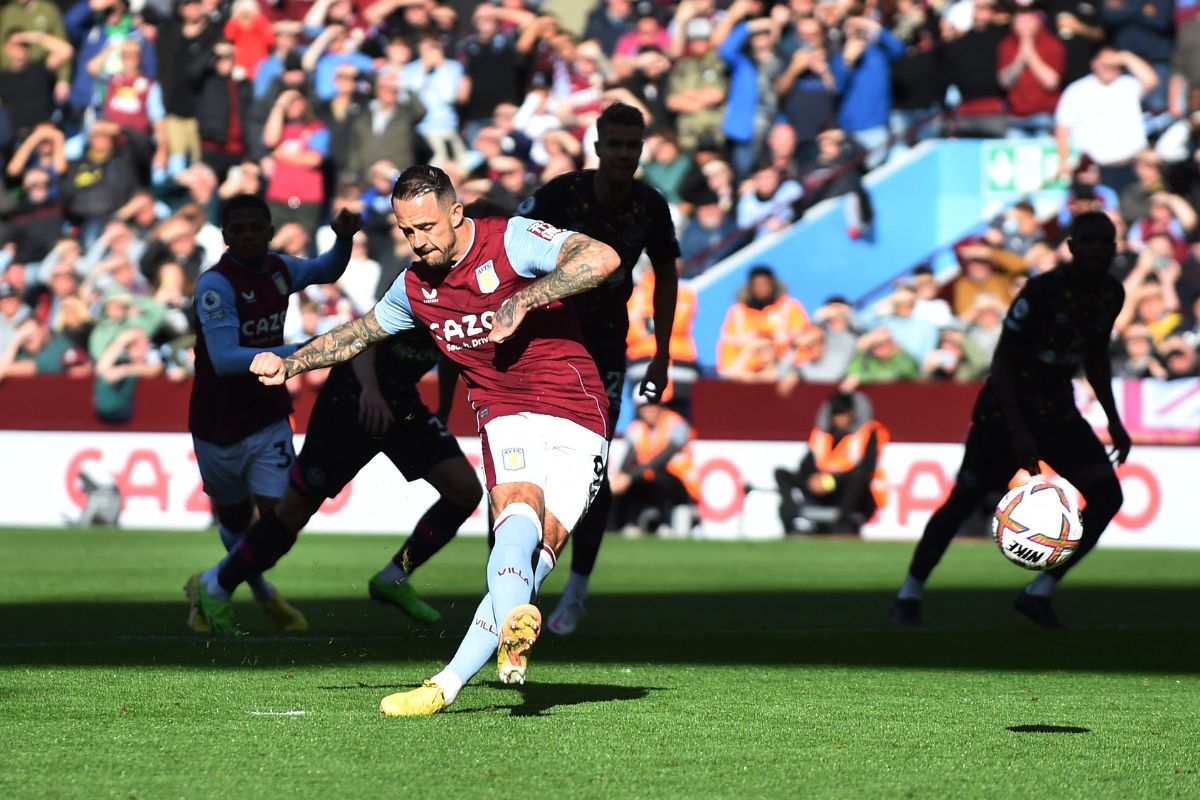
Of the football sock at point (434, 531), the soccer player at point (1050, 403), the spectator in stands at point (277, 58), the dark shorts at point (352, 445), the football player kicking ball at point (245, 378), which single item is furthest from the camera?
the spectator in stands at point (277, 58)

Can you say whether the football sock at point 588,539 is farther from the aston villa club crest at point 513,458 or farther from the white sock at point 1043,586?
the aston villa club crest at point 513,458

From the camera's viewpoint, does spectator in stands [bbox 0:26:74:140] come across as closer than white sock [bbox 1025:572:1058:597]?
No

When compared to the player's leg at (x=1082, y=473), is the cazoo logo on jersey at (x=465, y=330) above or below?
above

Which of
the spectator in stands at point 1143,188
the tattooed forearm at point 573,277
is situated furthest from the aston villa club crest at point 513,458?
the spectator in stands at point 1143,188

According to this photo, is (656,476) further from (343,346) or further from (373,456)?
(343,346)

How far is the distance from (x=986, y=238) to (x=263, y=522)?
10850mm

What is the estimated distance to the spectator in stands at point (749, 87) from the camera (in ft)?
66.7

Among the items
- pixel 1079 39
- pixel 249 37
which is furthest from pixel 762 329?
pixel 249 37

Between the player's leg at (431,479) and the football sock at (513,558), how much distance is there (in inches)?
112

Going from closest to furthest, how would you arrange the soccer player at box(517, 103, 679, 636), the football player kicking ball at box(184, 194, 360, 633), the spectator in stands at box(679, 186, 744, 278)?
1. the soccer player at box(517, 103, 679, 636)
2. the football player kicking ball at box(184, 194, 360, 633)
3. the spectator in stands at box(679, 186, 744, 278)

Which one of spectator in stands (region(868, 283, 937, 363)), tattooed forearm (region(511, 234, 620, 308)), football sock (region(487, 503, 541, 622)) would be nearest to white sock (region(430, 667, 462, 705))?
football sock (region(487, 503, 541, 622))

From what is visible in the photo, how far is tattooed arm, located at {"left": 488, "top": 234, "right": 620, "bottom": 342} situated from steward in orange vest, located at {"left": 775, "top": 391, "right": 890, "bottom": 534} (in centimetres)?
1119

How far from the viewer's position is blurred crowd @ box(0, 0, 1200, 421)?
18531 millimetres

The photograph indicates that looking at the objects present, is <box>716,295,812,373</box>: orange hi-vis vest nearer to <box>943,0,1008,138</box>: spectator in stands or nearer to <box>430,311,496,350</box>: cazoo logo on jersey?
<box>943,0,1008,138</box>: spectator in stands
